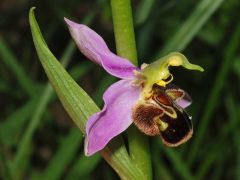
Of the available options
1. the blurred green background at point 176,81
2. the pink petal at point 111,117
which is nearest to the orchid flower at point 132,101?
the pink petal at point 111,117

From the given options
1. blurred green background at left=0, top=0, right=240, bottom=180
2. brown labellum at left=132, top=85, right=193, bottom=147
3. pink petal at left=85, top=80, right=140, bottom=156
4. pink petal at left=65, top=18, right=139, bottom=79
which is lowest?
blurred green background at left=0, top=0, right=240, bottom=180

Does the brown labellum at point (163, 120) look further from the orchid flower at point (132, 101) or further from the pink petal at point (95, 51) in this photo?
the pink petal at point (95, 51)

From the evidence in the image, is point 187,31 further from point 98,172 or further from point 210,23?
point 98,172

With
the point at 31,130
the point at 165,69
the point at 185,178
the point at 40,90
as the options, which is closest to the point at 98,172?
the point at 40,90

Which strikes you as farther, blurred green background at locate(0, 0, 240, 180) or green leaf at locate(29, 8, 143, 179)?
blurred green background at locate(0, 0, 240, 180)

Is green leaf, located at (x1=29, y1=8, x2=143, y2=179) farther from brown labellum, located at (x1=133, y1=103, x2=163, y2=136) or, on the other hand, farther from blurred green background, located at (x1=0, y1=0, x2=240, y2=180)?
blurred green background, located at (x1=0, y1=0, x2=240, y2=180)

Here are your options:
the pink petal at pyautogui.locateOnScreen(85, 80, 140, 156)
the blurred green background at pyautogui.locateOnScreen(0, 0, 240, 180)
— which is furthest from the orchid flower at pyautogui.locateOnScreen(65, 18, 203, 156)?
the blurred green background at pyautogui.locateOnScreen(0, 0, 240, 180)

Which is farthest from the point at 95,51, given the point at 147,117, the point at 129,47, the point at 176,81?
the point at 176,81
